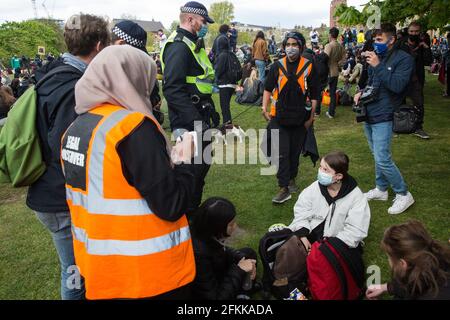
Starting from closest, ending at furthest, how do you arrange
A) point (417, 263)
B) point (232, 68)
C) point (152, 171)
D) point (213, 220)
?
1. point (152, 171)
2. point (417, 263)
3. point (213, 220)
4. point (232, 68)

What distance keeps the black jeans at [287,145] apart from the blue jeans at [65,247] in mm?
2759

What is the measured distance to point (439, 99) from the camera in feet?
32.4

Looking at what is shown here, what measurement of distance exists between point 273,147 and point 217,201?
79.7 inches

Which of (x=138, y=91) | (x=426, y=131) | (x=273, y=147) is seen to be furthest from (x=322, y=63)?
(x=138, y=91)

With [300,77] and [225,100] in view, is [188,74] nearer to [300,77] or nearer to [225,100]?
[300,77]

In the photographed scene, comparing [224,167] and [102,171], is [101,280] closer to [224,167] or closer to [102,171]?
[102,171]

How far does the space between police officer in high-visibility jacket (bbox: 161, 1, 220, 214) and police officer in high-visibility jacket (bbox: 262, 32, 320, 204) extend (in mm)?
1165

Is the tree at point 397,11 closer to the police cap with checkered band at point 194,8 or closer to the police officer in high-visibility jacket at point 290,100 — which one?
the police officer in high-visibility jacket at point 290,100

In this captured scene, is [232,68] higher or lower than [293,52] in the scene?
lower

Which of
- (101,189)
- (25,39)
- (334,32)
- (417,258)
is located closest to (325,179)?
(417,258)

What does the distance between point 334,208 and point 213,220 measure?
111cm

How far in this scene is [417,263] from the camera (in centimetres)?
202

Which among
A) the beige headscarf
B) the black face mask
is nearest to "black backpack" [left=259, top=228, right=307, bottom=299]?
the beige headscarf

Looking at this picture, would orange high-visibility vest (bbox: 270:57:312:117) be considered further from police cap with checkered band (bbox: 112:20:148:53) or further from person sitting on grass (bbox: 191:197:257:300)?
person sitting on grass (bbox: 191:197:257:300)
